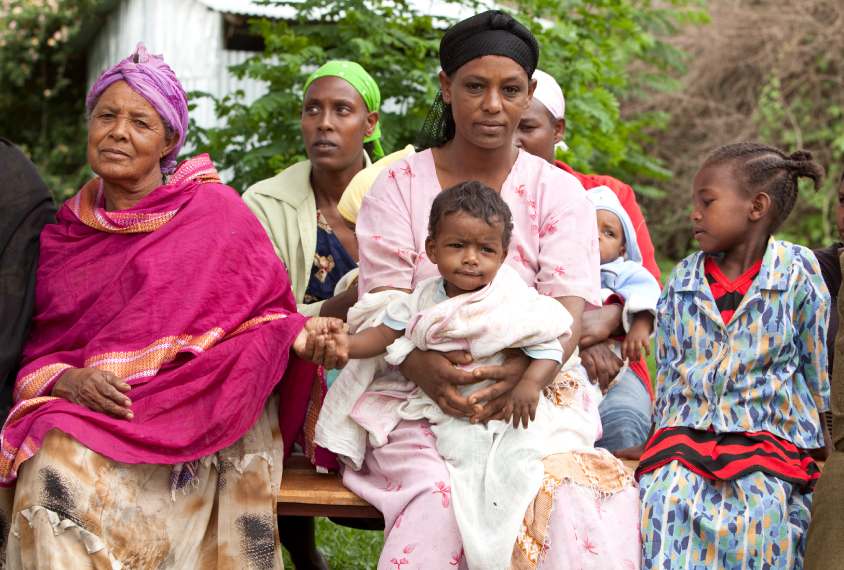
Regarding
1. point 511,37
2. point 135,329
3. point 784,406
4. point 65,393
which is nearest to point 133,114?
point 135,329

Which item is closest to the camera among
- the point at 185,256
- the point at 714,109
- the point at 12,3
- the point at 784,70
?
the point at 185,256

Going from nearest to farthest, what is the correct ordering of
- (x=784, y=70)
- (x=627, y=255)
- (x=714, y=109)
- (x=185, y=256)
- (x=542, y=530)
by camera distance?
(x=542, y=530)
(x=185, y=256)
(x=627, y=255)
(x=784, y=70)
(x=714, y=109)

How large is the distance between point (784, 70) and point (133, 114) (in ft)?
31.4

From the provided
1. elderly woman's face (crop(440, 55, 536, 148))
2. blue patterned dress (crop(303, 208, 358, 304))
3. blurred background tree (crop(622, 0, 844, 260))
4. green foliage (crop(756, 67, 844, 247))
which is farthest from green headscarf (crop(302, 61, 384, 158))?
green foliage (crop(756, 67, 844, 247))

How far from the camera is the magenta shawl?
2.66 m

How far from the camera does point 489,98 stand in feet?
9.57

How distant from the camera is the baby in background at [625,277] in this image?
320cm

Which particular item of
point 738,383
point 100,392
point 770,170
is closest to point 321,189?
point 100,392

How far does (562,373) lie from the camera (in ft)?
9.71

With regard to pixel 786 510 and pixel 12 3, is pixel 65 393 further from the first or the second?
pixel 12 3

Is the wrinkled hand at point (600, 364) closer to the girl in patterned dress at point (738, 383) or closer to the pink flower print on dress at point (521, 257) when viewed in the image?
the girl in patterned dress at point (738, 383)

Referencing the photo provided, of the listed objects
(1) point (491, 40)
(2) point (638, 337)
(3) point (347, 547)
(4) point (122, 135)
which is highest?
(1) point (491, 40)

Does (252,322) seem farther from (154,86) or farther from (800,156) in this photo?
(800,156)

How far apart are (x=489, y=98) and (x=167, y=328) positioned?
142 cm
